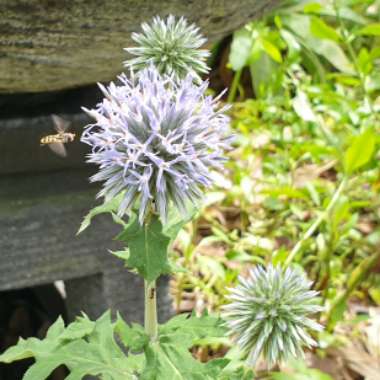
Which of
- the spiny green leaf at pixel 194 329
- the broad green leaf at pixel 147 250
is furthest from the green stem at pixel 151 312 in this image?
the broad green leaf at pixel 147 250

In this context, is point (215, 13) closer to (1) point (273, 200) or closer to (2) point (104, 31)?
(2) point (104, 31)

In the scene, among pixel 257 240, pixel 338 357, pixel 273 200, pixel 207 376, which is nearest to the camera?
pixel 207 376

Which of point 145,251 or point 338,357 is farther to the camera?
point 338,357

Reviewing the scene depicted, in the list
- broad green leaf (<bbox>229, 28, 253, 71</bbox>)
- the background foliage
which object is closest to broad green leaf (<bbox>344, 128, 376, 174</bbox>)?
the background foliage

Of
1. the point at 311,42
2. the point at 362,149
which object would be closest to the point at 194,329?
the point at 362,149

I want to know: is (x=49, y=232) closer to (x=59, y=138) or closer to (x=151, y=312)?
(x=59, y=138)

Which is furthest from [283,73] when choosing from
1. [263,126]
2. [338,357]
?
[338,357]
